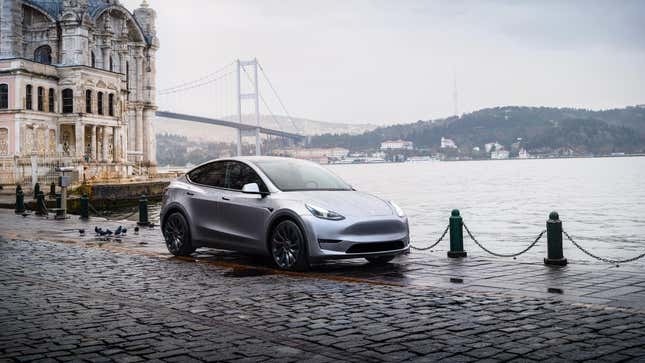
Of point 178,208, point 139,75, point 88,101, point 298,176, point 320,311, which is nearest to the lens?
point 320,311

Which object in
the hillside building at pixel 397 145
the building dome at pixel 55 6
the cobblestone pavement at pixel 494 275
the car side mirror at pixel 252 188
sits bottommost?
the cobblestone pavement at pixel 494 275

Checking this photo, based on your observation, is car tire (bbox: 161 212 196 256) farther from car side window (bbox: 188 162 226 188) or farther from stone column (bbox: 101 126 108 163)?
stone column (bbox: 101 126 108 163)

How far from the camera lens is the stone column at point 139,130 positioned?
73.2 m

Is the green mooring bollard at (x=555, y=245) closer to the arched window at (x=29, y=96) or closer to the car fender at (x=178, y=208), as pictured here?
the car fender at (x=178, y=208)

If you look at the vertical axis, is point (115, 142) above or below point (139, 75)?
below

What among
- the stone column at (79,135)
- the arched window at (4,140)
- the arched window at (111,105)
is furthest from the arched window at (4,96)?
the arched window at (111,105)

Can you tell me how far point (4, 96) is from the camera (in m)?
53.2

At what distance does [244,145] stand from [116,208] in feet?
219

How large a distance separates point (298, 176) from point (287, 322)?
4663 mm

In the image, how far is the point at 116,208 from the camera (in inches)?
1673

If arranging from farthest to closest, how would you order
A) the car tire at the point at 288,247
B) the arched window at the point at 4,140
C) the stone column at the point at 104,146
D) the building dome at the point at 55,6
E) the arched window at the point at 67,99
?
the building dome at the point at 55,6 < the stone column at the point at 104,146 < the arched window at the point at 67,99 < the arched window at the point at 4,140 < the car tire at the point at 288,247

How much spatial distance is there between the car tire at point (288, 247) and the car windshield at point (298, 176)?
0.67 meters

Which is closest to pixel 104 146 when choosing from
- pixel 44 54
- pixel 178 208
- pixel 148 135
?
pixel 44 54

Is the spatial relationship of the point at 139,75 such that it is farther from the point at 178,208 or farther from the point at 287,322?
the point at 287,322
